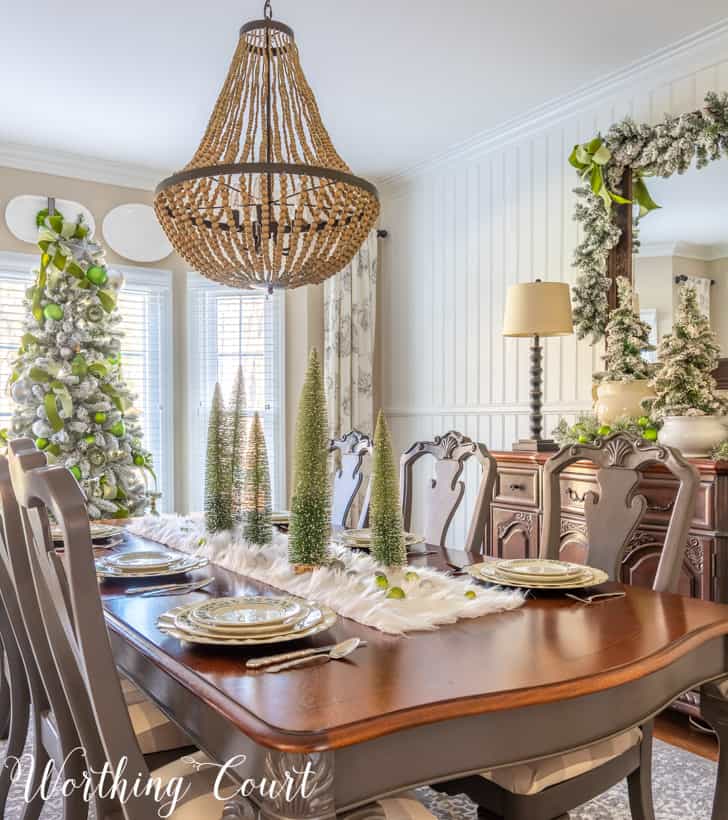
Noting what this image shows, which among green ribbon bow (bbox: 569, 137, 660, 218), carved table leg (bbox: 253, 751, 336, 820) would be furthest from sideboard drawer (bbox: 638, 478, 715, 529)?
carved table leg (bbox: 253, 751, 336, 820)

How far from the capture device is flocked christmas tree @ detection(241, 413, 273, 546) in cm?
210

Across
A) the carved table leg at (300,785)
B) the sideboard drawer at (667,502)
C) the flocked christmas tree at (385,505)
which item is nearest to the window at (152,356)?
the sideboard drawer at (667,502)

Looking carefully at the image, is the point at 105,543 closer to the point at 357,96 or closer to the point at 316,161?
the point at 316,161

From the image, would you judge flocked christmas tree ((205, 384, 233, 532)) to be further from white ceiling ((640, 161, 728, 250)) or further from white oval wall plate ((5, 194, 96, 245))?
white oval wall plate ((5, 194, 96, 245))

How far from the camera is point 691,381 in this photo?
3.06 metres

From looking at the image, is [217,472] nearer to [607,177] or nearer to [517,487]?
[517,487]

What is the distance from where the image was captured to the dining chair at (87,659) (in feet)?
3.64

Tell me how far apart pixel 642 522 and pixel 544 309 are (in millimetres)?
1154

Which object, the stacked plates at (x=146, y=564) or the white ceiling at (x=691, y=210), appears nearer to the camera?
the stacked plates at (x=146, y=564)

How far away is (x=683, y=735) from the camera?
2852 millimetres

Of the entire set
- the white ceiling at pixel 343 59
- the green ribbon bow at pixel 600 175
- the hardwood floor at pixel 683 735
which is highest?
the white ceiling at pixel 343 59

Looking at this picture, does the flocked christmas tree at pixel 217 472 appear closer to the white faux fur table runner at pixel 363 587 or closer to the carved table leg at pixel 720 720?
the white faux fur table runner at pixel 363 587

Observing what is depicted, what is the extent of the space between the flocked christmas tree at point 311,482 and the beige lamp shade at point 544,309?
200cm

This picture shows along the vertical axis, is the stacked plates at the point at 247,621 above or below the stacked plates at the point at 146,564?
above
